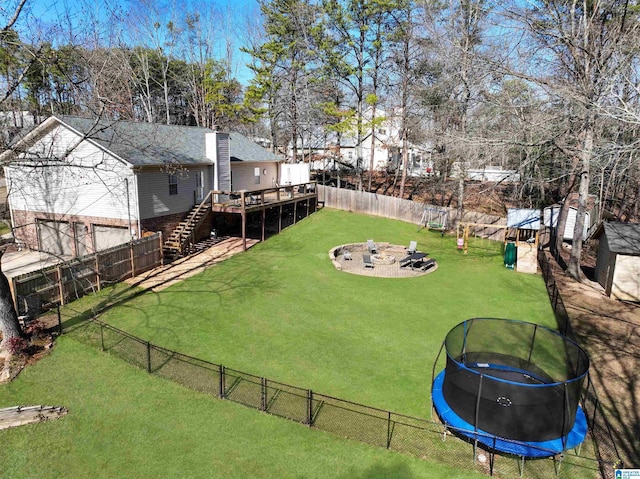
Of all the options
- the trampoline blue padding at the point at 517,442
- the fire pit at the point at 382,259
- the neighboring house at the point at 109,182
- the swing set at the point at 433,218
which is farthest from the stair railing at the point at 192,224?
the trampoline blue padding at the point at 517,442

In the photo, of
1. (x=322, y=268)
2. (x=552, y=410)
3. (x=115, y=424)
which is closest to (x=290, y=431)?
(x=115, y=424)

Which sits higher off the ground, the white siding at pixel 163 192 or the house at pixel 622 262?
the white siding at pixel 163 192

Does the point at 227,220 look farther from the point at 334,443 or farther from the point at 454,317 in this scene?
the point at 334,443

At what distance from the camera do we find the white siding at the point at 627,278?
16.4 m

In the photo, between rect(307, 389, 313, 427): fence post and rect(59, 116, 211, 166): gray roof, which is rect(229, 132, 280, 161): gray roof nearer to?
rect(59, 116, 211, 166): gray roof

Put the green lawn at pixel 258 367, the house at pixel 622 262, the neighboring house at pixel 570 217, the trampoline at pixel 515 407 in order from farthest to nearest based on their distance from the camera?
the neighboring house at pixel 570 217 → the house at pixel 622 262 → the trampoline at pixel 515 407 → the green lawn at pixel 258 367

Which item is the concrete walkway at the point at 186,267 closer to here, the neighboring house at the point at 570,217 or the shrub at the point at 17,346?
the shrub at the point at 17,346

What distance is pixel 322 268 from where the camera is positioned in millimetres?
19609

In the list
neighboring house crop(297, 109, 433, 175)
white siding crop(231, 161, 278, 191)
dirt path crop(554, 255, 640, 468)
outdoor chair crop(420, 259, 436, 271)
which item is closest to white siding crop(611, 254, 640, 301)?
dirt path crop(554, 255, 640, 468)

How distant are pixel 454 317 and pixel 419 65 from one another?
84.0 ft

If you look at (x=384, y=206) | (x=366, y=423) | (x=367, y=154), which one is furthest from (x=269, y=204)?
(x=367, y=154)

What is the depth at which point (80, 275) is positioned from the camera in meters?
14.9

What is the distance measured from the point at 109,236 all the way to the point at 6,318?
1013 cm

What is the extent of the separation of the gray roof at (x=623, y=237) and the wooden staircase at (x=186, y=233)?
63.4ft
